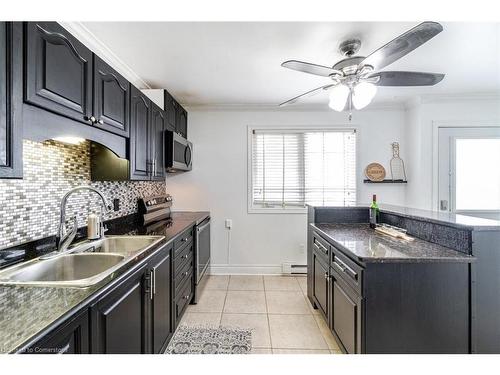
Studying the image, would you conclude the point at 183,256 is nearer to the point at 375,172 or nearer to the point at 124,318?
the point at 124,318

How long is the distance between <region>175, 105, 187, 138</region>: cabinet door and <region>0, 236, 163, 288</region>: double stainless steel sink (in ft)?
5.48

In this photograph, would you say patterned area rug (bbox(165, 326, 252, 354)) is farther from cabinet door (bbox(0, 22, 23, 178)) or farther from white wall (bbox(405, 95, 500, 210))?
white wall (bbox(405, 95, 500, 210))

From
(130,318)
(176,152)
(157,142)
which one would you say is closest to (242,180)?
(176,152)

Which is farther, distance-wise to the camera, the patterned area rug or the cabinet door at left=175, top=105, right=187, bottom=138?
the cabinet door at left=175, top=105, right=187, bottom=138

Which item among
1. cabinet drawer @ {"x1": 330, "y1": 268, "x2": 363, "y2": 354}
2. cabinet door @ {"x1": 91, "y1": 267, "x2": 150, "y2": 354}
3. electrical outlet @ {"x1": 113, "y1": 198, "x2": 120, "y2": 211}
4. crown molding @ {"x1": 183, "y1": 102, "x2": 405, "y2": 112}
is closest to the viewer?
cabinet door @ {"x1": 91, "y1": 267, "x2": 150, "y2": 354}

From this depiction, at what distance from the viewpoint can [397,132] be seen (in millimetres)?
3463

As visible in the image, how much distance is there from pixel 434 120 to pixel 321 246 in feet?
8.34

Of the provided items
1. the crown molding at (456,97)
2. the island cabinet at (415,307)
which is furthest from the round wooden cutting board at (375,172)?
the island cabinet at (415,307)

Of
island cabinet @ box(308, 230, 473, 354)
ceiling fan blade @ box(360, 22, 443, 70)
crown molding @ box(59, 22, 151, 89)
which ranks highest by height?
crown molding @ box(59, 22, 151, 89)

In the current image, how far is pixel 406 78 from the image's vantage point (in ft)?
6.01

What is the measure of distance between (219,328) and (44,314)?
1.68 m

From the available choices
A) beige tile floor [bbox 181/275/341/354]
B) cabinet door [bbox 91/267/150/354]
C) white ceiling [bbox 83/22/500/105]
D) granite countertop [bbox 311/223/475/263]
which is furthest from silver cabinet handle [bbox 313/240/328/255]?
white ceiling [bbox 83/22/500/105]

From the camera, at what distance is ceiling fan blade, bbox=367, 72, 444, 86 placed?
1.75 metres
